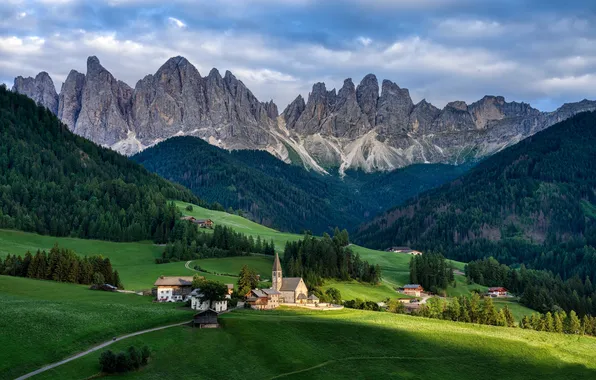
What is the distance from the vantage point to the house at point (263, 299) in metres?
Result: 127

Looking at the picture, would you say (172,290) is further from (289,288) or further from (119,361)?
(119,361)

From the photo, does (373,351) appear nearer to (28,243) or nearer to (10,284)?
(10,284)

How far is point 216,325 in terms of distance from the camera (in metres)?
99.8

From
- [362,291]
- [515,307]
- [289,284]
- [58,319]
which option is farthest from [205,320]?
[515,307]

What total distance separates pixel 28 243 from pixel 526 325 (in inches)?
5151

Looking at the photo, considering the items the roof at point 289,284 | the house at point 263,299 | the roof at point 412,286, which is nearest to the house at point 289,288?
the roof at point 289,284

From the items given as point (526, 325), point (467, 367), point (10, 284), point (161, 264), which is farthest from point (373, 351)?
point (161, 264)

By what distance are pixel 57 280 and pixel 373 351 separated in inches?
2780

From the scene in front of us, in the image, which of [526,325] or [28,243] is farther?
[28,243]

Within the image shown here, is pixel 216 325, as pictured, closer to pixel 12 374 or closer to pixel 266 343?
pixel 266 343

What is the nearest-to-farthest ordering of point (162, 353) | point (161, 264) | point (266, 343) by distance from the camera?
point (162, 353)
point (266, 343)
point (161, 264)

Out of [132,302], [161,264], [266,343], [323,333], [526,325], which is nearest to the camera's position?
[266,343]

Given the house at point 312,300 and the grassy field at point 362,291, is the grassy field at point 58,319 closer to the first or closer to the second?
the house at point 312,300

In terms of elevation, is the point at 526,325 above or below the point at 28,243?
below
